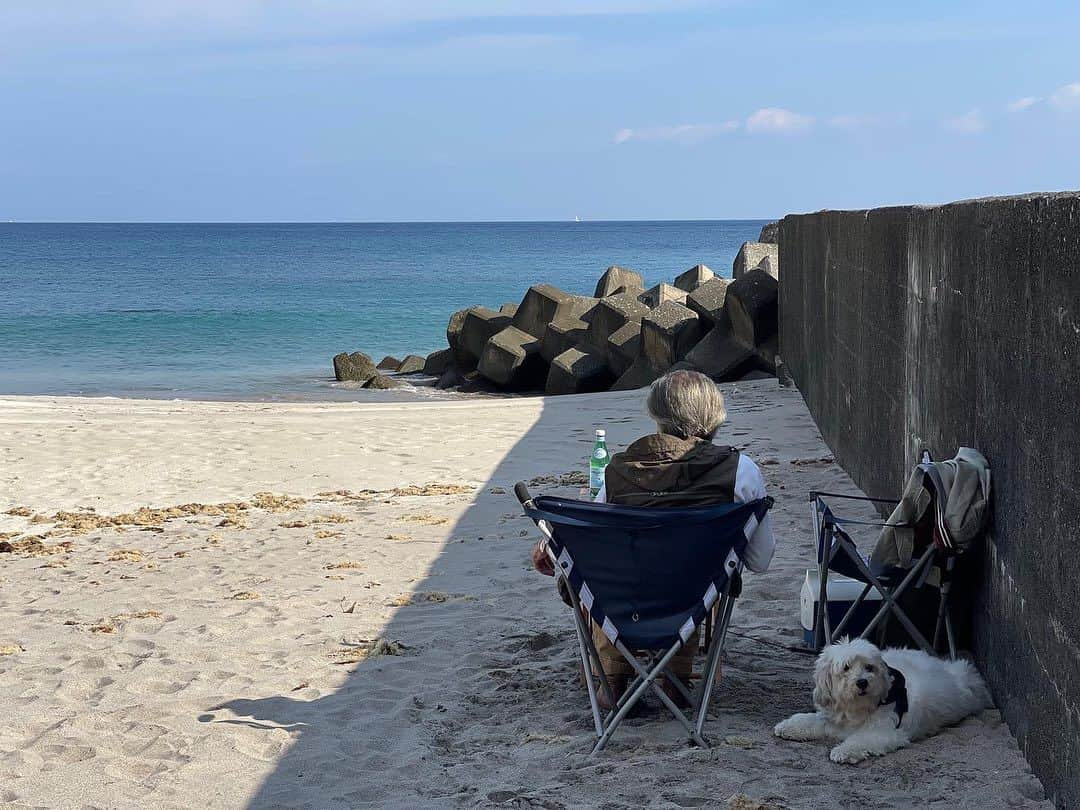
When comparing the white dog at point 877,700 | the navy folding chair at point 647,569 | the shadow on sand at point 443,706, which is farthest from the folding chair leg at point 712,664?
the shadow on sand at point 443,706

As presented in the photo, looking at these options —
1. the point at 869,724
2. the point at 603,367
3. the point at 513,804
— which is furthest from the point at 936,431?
the point at 603,367

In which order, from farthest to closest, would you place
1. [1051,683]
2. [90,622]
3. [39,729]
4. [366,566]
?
[366,566] → [90,622] → [39,729] → [1051,683]

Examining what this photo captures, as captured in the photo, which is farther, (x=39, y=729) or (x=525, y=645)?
(x=525, y=645)

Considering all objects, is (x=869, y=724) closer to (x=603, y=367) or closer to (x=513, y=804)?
(x=513, y=804)

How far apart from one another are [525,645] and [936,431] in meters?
1.89

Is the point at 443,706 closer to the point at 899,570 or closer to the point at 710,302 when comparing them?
the point at 899,570

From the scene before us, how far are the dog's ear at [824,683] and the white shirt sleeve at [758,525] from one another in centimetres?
37

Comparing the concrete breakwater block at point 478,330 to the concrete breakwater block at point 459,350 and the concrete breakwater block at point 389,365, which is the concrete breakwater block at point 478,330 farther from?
the concrete breakwater block at point 389,365

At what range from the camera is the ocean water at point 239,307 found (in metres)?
25.7

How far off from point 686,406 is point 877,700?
1.10 meters

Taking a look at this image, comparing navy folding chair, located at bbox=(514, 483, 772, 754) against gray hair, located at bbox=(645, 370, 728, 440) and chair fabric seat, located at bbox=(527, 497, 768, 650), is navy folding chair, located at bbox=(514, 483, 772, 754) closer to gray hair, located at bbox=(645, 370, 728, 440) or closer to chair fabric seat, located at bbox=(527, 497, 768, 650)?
chair fabric seat, located at bbox=(527, 497, 768, 650)

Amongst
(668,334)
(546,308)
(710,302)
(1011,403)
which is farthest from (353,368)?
(1011,403)

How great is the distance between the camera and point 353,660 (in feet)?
16.6

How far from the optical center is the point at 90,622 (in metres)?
5.74
